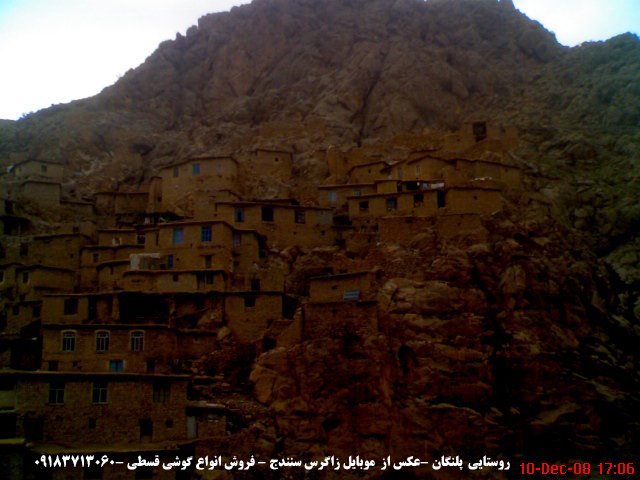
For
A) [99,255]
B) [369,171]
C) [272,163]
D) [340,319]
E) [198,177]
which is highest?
[272,163]

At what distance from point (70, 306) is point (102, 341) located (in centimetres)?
486

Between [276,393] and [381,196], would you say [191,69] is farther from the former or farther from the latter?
[276,393]

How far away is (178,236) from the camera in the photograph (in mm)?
50562

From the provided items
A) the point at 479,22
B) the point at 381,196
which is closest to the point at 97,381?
the point at 381,196

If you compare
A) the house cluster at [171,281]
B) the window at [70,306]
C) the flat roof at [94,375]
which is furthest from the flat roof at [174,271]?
the flat roof at [94,375]

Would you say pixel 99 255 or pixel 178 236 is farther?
pixel 99 255

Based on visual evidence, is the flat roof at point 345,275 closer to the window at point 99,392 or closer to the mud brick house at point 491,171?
the window at point 99,392

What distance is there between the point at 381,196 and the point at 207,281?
1220cm

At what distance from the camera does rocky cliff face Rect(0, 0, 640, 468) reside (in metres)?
41.6

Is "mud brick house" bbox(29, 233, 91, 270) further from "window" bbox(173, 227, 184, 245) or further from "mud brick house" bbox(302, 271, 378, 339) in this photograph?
"mud brick house" bbox(302, 271, 378, 339)

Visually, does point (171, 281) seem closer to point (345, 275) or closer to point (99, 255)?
point (99, 255)

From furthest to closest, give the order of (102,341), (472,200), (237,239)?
1. (237,239)
2. (472,200)
3. (102,341)

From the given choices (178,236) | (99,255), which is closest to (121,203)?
(99,255)

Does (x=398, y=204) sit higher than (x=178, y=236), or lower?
higher
